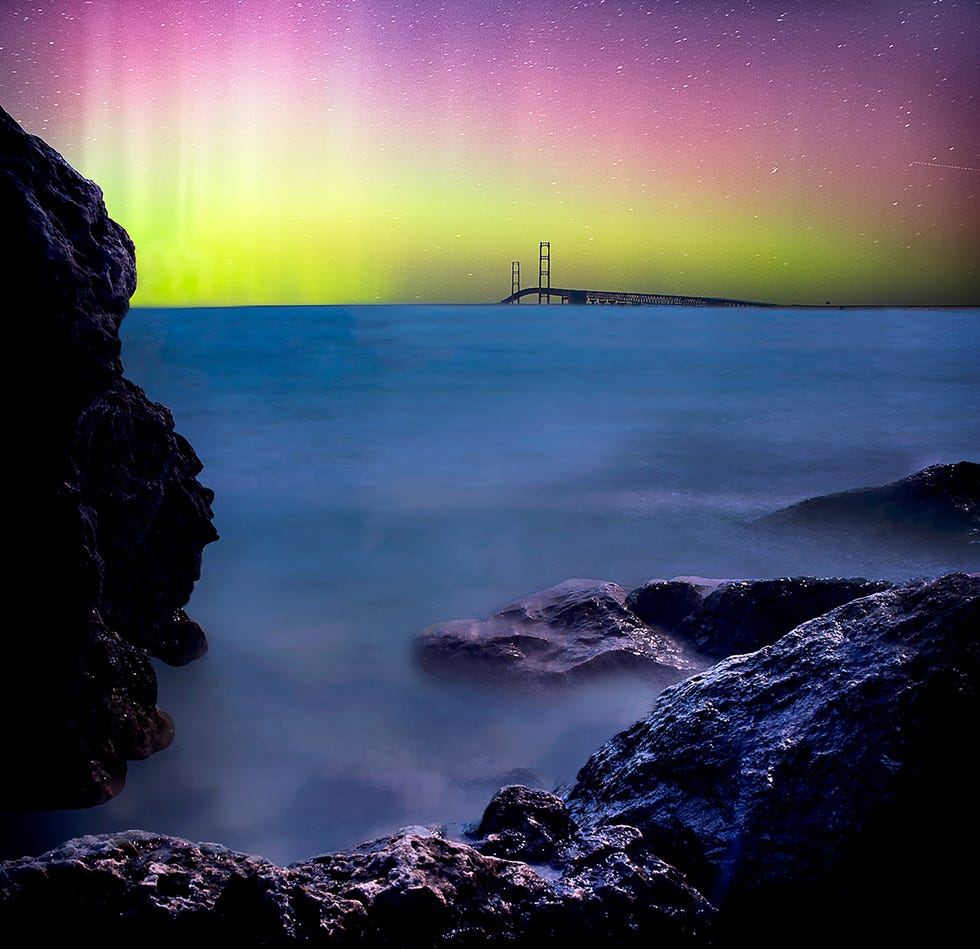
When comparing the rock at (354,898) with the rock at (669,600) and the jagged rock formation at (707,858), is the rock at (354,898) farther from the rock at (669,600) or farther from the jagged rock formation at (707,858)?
the rock at (669,600)

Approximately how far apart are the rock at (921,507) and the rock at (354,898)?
7976mm

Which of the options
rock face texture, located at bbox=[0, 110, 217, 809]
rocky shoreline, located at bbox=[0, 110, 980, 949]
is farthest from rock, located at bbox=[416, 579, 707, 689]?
rock face texture, located at bbox=[0, 110, 217, 809]

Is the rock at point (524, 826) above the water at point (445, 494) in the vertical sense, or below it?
above

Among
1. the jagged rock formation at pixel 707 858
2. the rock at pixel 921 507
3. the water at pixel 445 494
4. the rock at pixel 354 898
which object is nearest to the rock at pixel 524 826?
the jagged rock formation at pixel 707 858

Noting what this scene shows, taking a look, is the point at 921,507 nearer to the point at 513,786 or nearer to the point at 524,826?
the point at 513,786

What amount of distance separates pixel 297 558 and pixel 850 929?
7.63 m

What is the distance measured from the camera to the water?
14.6 ft

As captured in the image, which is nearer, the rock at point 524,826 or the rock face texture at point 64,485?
the rock at point 524,826

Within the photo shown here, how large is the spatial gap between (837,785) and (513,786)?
89cm

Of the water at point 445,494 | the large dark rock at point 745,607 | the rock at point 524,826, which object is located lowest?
the water at point 445,494

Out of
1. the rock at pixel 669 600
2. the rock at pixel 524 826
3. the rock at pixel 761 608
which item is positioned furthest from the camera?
the rock at pixel 669 600

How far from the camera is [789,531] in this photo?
947cm

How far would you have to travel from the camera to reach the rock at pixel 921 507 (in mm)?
8664

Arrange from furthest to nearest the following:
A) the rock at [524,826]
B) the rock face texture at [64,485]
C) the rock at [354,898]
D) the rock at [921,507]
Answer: the rock at [921,507], the rock face texture at [64,485], the rock at [524,826], the rock at [354,898]
